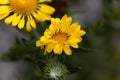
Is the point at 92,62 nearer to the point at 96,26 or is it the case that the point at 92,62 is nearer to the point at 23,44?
the point at 96,26

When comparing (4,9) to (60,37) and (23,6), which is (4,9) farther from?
(60,37)

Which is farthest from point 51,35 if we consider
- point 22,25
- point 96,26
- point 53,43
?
point 96,26

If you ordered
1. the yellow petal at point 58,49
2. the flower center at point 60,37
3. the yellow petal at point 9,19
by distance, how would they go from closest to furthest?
the yellow petal at point 58,49 < the flower center at point 60,37 < the yellow petal at point 9,19

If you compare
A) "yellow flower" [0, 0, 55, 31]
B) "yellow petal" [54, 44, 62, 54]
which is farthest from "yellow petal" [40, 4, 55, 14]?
"yellow petal" [54, 44, 62, 54]

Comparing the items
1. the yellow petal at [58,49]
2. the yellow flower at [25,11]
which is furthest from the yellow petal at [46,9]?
the yellow petal at [58,49]

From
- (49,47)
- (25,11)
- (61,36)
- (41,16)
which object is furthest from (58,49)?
(25,11)

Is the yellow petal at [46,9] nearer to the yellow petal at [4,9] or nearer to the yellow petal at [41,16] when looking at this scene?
the yellow petal at [41,16]
